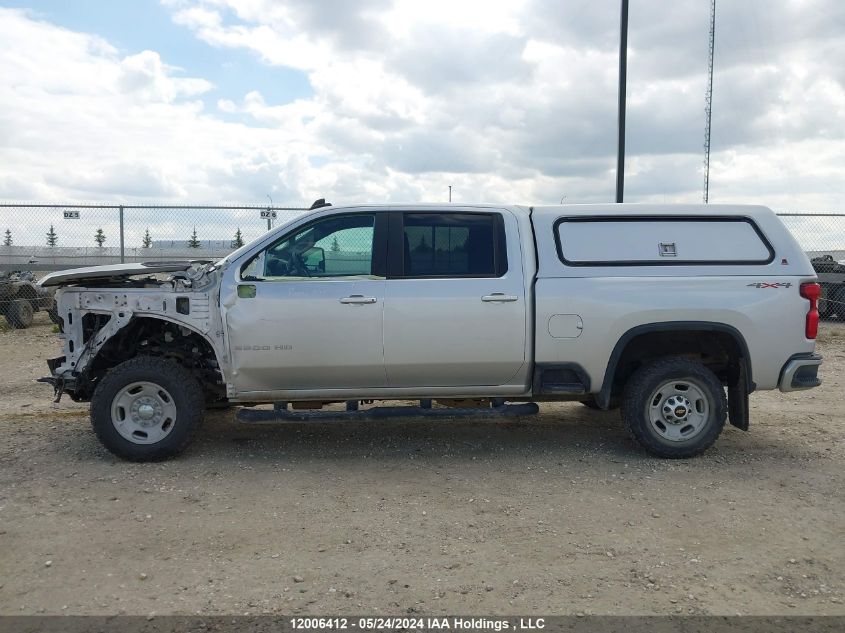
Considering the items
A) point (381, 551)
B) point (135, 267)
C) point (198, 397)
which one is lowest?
point (381, 551)

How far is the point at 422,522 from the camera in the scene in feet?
14.9

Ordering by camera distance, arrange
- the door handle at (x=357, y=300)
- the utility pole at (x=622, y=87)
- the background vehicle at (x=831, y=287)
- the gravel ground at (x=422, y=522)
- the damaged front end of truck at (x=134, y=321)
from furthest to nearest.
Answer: the background vehicle at (x=831, y=287) → the utility pole at (x=622, y=87) → the damaged front end of truck at (x=134, y=321) → the door handle at (x=357, y=300) → the gravel ground at (x=422, y=522)

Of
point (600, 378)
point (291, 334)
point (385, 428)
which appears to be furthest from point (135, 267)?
point (600, 378)

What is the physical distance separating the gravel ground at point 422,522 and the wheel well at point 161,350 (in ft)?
1.97

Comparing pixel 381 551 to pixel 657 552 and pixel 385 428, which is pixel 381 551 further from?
pixel 385 428

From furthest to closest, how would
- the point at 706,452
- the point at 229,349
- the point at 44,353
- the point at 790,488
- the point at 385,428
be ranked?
the point at 44,353 → the point at 385,428 → the point at 706,452 → the point at 229,349 → the point at 790,488

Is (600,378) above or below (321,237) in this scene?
below

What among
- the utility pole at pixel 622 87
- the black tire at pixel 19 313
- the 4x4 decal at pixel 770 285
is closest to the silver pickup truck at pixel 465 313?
the 4x4 decal at pixel 770 285

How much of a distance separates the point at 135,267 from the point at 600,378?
12.1 feet

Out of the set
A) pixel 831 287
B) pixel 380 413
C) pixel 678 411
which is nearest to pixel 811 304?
pixel 678 411

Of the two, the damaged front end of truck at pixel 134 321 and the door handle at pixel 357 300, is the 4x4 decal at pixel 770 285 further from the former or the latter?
the damaged front end of truck at pixel 134 321

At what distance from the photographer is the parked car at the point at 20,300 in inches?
513

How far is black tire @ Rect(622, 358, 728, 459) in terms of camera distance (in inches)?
225

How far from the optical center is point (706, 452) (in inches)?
238
